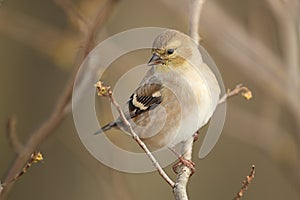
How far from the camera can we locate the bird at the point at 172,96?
298cm

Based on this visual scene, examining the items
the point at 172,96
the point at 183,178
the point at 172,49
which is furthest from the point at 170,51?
the point at 183,178

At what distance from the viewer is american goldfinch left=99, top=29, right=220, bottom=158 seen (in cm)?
298

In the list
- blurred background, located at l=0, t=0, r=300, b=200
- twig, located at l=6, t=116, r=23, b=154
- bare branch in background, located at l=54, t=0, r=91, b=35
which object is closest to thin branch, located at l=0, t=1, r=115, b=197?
twig, located at l=6, t=116, r=23, b=154

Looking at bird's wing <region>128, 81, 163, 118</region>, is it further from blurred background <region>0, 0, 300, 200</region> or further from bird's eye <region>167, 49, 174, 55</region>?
blurred background <region>0, 0, 300, 200</region>

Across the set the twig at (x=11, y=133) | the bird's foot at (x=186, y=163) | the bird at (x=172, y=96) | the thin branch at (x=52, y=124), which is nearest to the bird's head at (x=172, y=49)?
the bird at (x=172, y=96)

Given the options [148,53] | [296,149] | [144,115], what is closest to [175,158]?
[144,115]

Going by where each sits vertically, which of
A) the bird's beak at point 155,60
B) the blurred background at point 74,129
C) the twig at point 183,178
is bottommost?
the twig at point 183,178

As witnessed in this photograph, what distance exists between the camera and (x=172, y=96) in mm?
3049

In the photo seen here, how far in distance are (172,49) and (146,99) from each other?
23cm

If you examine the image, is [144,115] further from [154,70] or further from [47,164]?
[47,164]

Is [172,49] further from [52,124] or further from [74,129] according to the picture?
[74,129]

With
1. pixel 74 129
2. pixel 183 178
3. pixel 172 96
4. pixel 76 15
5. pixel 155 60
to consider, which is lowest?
pixel 183 178

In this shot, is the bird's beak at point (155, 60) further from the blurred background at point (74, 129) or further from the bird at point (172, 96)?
the blurred background at point (74, 129)

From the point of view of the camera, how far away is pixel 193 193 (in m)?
5.67
